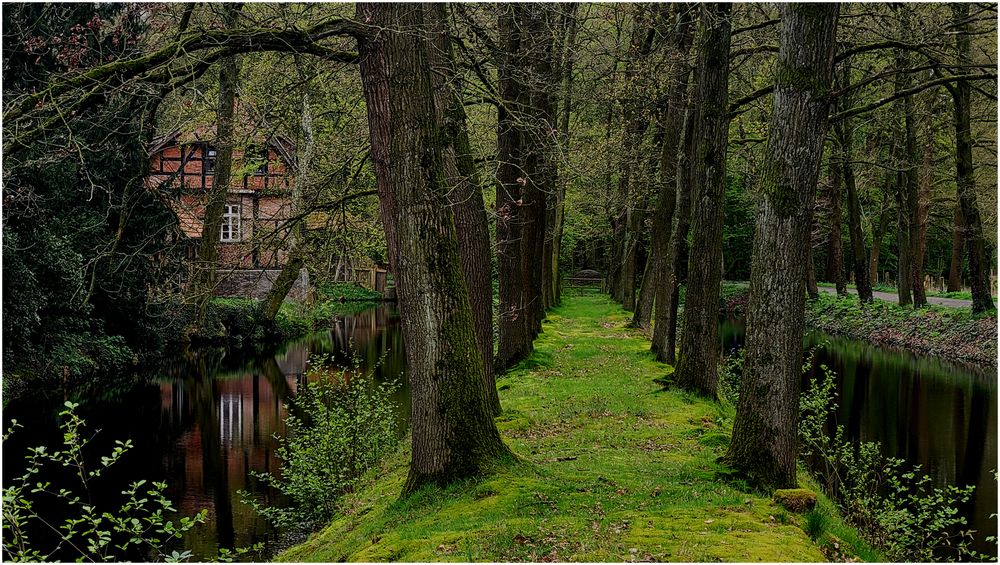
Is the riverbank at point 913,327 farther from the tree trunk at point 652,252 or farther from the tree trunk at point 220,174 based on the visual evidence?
the tree trunk at point 220,174

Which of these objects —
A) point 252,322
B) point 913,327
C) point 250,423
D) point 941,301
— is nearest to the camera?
point 250,423

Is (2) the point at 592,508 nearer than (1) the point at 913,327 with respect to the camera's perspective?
Yes

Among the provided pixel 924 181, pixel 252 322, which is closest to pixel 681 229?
pixel 252 322

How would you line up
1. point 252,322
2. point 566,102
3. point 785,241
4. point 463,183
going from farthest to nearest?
point 252,322
point 566,102
point 463,183
point 785,241

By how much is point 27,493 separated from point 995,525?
13.6m

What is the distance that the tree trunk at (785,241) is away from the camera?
7.44m

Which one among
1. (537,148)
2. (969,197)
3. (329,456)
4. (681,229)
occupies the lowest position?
(329,456)

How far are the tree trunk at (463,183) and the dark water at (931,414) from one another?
6.45 m

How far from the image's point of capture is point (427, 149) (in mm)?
7605

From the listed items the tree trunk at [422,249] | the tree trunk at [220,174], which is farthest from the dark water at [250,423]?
the tree trunk at [422,249]

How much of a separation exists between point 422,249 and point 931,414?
13380mm

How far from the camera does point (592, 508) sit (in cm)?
721

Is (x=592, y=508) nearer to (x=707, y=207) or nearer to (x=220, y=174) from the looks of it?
(x=707, y=207)

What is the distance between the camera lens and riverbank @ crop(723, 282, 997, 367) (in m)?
23.9
